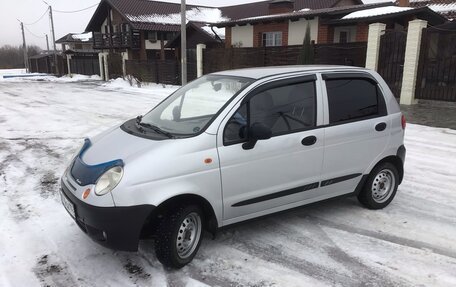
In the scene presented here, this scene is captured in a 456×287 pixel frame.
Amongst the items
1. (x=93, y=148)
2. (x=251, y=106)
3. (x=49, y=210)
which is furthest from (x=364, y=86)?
(x=49, y=210)

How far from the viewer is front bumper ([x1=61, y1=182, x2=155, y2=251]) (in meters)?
3.08

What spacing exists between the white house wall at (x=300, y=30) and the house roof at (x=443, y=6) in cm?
708

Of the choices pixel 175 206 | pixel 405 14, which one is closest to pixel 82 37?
pixel 405 14

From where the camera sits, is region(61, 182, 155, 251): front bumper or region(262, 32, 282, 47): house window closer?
region(61, 182, 155, 251): front bumper

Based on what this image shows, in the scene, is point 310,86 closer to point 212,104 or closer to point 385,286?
point 212,104

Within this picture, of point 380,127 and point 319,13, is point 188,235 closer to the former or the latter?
point 380,127

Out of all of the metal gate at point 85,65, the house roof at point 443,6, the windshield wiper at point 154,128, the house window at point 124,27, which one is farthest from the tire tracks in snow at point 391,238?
the metal gate at point 85,65

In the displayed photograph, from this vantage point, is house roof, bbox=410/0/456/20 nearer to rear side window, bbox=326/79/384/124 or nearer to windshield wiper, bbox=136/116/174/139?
rear side window, bbox=326/79/384/124

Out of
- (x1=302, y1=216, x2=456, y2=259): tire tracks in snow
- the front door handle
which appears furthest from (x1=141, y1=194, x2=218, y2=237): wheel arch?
(x1=302, y1=216, x2=456, y2=259): tire tracks in snow

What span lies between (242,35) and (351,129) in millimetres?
22149

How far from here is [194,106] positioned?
4.44m

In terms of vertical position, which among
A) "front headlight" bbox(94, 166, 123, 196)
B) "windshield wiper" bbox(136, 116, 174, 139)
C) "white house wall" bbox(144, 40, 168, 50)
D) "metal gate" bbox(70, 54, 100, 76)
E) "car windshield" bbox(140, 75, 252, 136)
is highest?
"white house wall" bbox(144, 40, 168, 50)

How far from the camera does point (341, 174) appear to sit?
4238 millimetres

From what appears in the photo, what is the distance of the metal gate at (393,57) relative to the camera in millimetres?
12972
